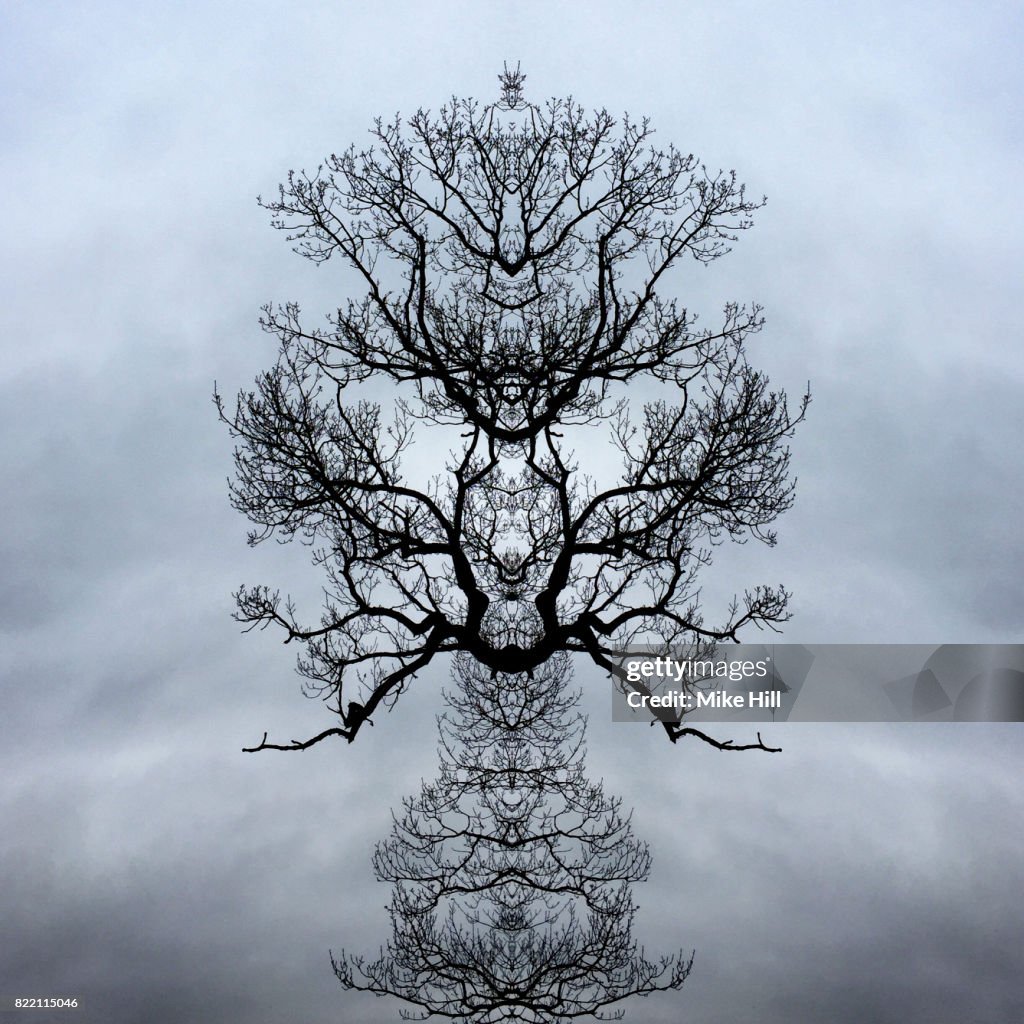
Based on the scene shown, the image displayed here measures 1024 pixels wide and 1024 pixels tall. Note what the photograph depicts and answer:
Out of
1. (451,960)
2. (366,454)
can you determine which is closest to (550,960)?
(451,960)

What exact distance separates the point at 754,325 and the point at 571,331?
100 inches

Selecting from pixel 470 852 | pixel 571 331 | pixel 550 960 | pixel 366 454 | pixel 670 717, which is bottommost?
pixel 550 960

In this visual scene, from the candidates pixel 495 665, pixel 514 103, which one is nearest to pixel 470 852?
pixel 495 665

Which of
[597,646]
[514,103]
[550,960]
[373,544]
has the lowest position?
[550,960]

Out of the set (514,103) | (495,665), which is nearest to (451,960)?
(495,665)

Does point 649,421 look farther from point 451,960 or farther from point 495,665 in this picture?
point 451,960

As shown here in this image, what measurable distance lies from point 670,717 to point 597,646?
1323mm

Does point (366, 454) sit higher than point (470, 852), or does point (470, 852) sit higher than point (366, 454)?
point (366, 454)

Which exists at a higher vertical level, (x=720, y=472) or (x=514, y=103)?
(x=514, y=103)

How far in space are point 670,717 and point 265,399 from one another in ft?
21.9

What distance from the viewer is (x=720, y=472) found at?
1609 cm

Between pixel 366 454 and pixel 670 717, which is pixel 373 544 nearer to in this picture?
pixel 366 454

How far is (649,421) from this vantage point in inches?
637

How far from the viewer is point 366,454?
16.2 m
